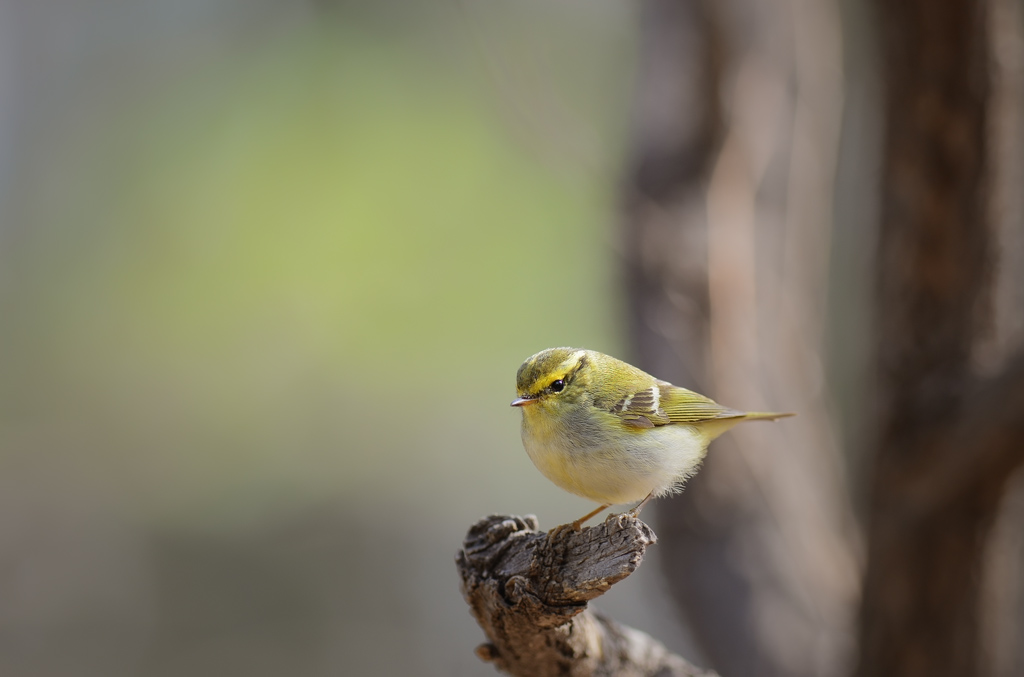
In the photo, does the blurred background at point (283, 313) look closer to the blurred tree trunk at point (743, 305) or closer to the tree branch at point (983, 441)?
the blurred tree trunk at point (743, 305)

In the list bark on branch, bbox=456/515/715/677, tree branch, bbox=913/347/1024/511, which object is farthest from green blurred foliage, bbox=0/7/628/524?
bark on branch, bbox=456/515/715/677

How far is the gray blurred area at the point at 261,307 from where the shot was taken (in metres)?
6.50

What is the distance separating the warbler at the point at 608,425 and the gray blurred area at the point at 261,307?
4110mm

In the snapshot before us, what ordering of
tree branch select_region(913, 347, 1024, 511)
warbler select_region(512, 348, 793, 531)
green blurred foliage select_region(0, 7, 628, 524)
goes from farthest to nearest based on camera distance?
green blurred foliage select_region(0, 7, 628, 524), tree branch select_region(913, 347, 1024, 511), warbler select_region(512, 348, 793, 531)

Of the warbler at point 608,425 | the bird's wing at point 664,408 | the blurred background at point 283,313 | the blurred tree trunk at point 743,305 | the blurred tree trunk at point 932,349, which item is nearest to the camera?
the warbler at point 608,425

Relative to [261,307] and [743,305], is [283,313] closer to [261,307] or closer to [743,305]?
[261,307]

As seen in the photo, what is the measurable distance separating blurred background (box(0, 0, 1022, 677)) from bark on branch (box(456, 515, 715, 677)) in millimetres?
4060

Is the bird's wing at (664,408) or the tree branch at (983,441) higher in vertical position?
the bird's wing at (664,408)

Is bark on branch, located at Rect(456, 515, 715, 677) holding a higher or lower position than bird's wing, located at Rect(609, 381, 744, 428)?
lower

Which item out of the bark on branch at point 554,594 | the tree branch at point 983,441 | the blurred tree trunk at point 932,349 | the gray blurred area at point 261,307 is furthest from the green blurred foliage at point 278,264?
the bark on branch at point 554,594

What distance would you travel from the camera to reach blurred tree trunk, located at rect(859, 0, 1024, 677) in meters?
2.86

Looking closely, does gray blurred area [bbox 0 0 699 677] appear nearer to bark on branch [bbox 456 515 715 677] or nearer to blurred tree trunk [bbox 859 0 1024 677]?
blurred tree trunk [bbox 859 0 1024 677]

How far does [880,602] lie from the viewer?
3.14m

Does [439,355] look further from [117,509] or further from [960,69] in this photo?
[960,69]
